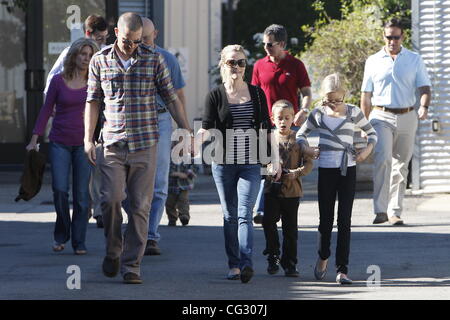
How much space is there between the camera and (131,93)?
29.5 ft

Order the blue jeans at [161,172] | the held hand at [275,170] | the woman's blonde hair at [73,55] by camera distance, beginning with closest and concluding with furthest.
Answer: the held hand at [275,170] < the blue jeans at [161,172] < the woman's blonde hair at [73,55]

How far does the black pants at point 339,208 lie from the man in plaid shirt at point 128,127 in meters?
1.10

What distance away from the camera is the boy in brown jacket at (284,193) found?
377 inches

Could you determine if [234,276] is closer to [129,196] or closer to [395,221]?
[129,196]

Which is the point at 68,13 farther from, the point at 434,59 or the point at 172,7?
the point at 434,59

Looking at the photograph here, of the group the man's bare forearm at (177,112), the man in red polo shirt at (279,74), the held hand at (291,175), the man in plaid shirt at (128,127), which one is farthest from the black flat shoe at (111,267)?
the man in red polo shirt at (279,74)

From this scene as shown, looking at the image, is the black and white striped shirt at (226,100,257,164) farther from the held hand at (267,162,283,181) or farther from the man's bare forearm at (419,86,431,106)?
the man's bare forearm at (419,86,431,106)

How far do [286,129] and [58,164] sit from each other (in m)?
2.21

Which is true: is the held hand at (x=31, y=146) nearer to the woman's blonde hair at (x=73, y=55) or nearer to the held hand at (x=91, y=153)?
the woman's blonde hair at (x=73, y=55)

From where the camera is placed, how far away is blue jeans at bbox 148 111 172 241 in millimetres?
10711

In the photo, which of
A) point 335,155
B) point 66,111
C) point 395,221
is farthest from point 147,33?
point 395,221

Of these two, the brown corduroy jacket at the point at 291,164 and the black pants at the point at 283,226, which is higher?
the brown corduroy jacket at the point at 291,164

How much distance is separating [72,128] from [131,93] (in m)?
1.97

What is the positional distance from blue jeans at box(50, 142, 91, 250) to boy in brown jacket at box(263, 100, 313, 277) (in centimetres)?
195
